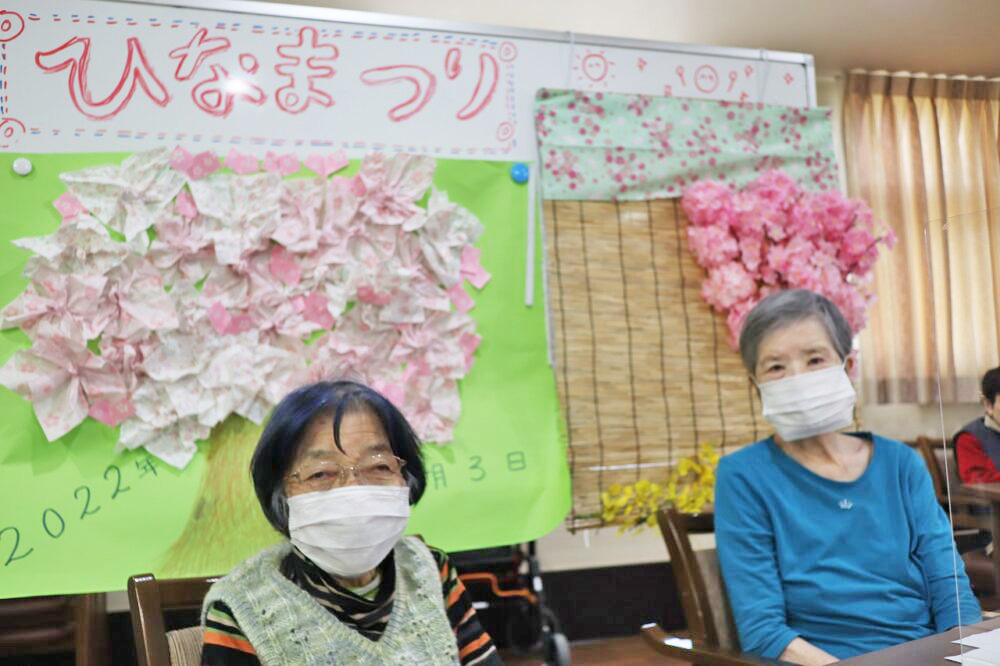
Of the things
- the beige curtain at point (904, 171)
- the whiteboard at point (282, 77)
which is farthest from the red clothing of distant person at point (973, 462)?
the beige curtain at point (904, 171)

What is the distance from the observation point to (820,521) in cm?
198

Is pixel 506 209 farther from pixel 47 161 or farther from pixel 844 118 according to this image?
pixel 844 118

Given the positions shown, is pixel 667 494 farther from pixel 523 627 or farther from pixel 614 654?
pixel 614 654

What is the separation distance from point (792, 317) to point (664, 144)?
1.09 metres

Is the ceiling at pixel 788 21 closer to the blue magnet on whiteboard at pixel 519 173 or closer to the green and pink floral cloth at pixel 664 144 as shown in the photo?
the green and pink floral cloth at pixel 664 144

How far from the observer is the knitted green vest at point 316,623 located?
57.6 inches

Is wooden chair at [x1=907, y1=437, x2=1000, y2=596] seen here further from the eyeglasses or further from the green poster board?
the green poster board

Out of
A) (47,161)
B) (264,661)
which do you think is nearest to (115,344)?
(47,161)

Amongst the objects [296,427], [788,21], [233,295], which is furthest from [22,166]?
[788,21]

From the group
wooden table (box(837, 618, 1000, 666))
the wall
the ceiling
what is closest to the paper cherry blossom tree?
wooden table (box(837, 618, 1000, 666))

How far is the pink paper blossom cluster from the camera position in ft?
9.68

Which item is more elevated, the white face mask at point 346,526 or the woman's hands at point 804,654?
the white face mask at point 346,526

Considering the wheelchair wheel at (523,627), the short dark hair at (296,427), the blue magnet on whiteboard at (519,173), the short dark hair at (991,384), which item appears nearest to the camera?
the short dark hair at (991,384)

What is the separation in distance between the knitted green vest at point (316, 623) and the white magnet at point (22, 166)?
1.33 meters
